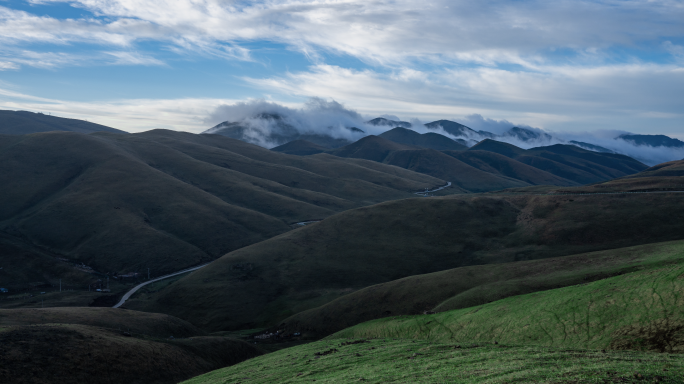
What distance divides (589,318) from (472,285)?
39.4 metres

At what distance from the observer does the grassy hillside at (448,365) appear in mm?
23297

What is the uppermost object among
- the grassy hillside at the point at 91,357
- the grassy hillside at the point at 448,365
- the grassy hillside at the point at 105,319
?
the grassy hillside at the point at 448,365

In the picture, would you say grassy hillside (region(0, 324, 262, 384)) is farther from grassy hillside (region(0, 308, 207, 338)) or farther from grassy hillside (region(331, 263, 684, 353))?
grassy hillside (region(331, 263, 684, 353))

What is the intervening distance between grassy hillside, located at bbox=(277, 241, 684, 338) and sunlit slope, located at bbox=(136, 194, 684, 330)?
71.7 ft

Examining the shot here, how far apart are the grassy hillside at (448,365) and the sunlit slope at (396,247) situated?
204ft

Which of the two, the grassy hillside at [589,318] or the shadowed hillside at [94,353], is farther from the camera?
the shadowed hillside at [94,353]

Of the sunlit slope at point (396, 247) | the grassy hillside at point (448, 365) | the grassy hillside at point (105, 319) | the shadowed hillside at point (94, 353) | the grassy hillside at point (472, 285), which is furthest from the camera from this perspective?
the sunlit slope at point (396, 247)

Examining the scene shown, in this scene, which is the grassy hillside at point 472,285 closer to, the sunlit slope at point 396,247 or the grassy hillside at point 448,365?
the sunlit slope at point 396,247

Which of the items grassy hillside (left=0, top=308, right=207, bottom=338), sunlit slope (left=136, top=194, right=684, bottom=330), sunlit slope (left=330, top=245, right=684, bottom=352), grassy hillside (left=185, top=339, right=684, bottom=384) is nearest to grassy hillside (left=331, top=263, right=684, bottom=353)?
sunlit slope (left=330, top=245, right=684, bottom=352)

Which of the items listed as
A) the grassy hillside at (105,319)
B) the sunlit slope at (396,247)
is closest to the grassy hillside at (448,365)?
the grassy hillside at (105,319)

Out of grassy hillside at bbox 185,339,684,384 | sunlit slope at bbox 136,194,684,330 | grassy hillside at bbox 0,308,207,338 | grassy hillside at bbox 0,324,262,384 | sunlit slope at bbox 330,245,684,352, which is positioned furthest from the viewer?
sunlit slope at bbox 136,194,684,330

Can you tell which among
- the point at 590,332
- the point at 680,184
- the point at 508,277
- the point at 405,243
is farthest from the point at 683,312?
the point at 680,184

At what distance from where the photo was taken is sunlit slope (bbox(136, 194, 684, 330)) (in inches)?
4651

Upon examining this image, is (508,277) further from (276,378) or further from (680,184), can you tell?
(680,184)
